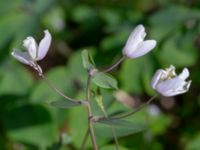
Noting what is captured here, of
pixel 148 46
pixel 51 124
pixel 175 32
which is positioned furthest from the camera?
pixel 175 32

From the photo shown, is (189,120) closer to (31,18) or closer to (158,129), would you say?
(158,129)

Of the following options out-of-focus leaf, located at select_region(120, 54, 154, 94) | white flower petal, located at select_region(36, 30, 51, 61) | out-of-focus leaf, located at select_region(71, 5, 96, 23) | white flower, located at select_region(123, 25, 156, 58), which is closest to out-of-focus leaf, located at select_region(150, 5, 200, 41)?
out-of-focus leaf, located at select_region(120, 54, 154, 94)

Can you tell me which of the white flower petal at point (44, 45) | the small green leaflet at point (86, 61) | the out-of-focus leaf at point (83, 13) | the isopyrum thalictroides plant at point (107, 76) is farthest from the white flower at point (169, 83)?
the out-of-focus leaf at point (83, 13)

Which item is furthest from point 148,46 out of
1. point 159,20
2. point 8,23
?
point 8,23

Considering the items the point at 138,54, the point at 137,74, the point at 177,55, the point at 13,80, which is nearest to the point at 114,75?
the point at 137,74

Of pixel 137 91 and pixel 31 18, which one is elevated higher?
pixel 31 18

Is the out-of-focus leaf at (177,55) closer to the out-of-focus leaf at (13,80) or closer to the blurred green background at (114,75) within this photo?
the blurred green background at (114,75)
